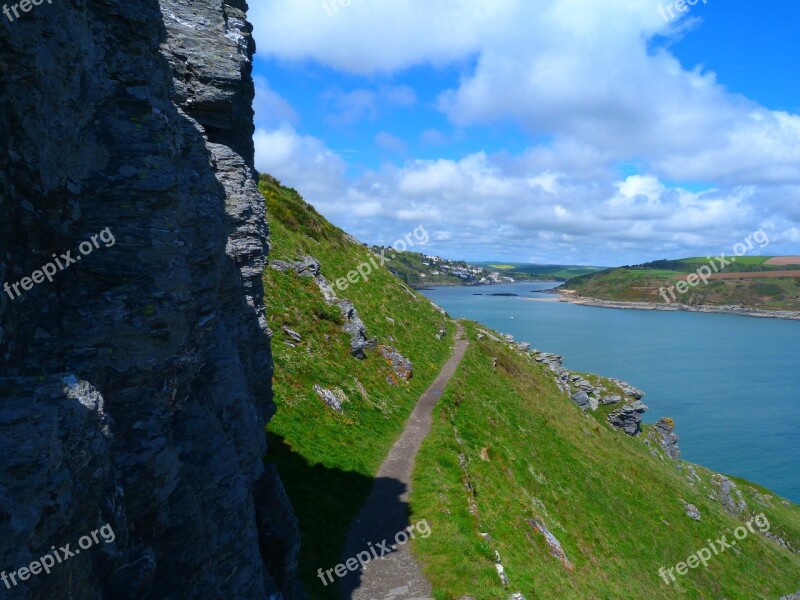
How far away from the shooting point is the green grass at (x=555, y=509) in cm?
2050

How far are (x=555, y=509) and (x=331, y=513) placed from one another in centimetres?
1712

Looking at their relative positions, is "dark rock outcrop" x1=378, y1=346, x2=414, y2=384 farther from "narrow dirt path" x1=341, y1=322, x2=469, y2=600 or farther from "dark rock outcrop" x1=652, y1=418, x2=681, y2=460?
"dark rock outcrop" x1=652, y1=418, x2=681, y2=460

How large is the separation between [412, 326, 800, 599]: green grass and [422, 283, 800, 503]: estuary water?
20713mm

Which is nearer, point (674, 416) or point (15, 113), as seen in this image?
point (15, 113)

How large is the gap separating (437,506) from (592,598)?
9.12 m

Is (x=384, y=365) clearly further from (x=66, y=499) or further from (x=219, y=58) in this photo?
(x=66, y=499)

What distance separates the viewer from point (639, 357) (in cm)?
14100

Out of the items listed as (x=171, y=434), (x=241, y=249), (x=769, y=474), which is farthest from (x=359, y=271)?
(x=769, y=474)

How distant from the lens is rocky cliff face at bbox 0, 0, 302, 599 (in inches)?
248

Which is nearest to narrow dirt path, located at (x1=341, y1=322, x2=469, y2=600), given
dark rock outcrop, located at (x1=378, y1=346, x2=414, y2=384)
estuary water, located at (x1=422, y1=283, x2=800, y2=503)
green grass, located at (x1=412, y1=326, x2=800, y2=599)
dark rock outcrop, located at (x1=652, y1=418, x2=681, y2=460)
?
green grass, located at (x1=412, y1=326, x2=800, y2=599)

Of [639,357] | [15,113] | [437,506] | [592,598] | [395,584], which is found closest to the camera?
[15,113]

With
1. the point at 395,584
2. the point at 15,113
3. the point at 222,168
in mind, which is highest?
the point at 222,168

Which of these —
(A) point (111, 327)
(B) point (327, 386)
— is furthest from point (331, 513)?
(A) point (111, 327)

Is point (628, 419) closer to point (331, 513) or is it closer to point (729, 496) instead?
point (729, 496)
